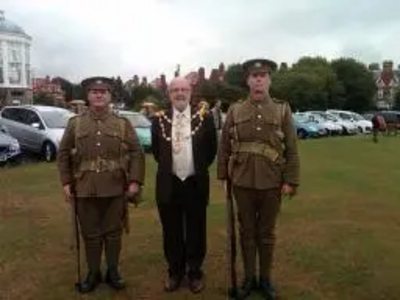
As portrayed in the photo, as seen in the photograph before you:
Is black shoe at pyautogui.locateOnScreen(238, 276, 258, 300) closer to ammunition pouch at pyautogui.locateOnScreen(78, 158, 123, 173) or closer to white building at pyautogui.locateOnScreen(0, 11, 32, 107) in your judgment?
ammunition pouch at pyautogui.locateOnScreen(78, 158, 123, 173)

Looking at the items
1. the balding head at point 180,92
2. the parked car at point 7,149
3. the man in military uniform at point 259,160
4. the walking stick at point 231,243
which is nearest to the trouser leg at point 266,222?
the man in military uniform at point 259,160

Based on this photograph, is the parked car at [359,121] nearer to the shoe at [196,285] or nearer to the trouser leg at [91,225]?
the shoe at [196,285]

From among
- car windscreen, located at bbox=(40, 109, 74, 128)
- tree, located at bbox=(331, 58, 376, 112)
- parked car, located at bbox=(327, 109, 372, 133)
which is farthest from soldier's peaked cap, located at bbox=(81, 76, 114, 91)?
tree, located at bbox=(331, 58, 376, 112)

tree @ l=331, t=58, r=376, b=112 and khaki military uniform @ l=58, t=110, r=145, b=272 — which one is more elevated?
tree @ l=331, t=58, r=376, b=112

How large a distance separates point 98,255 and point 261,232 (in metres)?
1.50

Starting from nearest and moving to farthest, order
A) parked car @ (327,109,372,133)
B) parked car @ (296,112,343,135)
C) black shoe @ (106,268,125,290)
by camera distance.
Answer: black shoe @ (106,268,125,290) → parked car @ (296,112,343,135) → parked car @ (327,109,372,133)

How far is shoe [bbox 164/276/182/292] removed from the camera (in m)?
6.61

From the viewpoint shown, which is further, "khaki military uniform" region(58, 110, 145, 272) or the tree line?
the tree line

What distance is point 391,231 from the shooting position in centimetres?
931

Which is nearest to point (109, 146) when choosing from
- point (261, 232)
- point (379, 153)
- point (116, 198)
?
point (116, 198)

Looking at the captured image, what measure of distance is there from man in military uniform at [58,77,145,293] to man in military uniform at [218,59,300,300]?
0.84m

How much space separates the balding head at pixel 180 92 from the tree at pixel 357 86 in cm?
8556

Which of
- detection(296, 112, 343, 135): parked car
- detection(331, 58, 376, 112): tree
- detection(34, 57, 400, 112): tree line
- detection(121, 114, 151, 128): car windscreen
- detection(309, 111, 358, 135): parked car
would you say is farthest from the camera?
detection(331, 58, 376, 112): tree

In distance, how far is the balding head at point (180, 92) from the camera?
6211 millimetres
